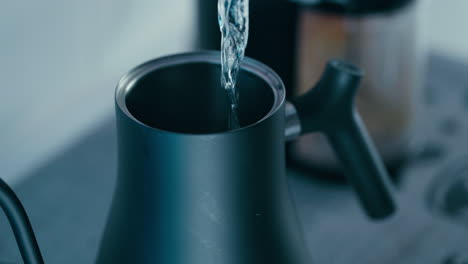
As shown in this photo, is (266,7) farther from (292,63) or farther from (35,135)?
(35,135)

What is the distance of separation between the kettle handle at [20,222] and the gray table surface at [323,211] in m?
0.22

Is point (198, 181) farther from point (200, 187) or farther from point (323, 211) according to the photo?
point (323, 211)

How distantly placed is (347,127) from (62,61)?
1.10 ft

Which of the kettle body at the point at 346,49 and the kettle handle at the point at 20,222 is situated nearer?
the kettle handle at the point at 20,222

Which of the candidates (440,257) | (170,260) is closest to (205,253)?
(170,260)

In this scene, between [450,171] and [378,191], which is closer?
[378,191]

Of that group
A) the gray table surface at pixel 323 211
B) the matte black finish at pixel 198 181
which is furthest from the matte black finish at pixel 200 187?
the gray table surface at pixel 323 211

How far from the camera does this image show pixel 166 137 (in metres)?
0.33

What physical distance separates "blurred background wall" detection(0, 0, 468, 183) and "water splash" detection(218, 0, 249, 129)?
28cm

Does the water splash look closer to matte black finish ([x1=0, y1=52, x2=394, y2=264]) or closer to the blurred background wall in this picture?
matte black finish ([x1=0, y1=52, x2=394, y2=264])

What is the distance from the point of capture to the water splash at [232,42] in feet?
1.24

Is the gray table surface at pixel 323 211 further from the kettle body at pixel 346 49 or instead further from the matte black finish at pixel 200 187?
the matte black finish at pixel 200 187

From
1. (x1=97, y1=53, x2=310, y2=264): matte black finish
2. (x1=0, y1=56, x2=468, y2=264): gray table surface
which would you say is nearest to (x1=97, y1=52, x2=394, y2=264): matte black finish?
(x1=97, y1=53, x2=310, y2=264): matte black finish

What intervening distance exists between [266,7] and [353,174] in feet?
0.67
